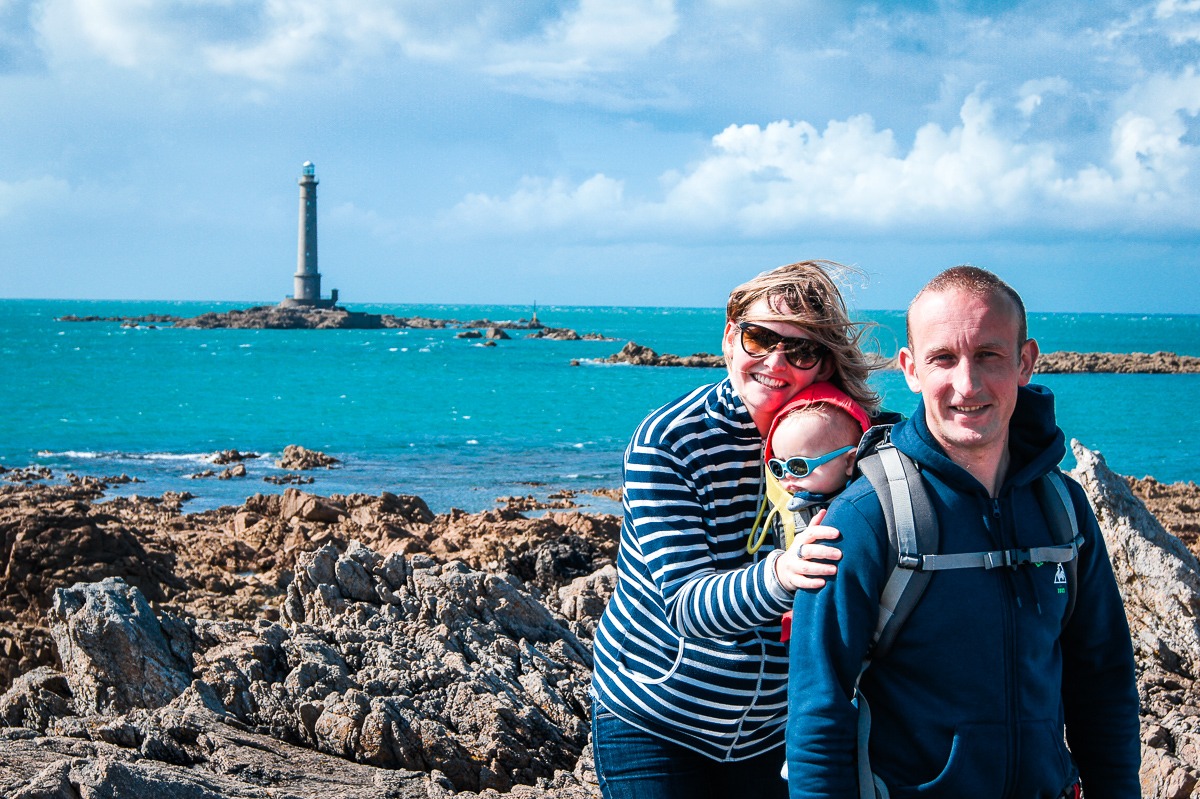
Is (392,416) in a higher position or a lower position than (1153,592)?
lower

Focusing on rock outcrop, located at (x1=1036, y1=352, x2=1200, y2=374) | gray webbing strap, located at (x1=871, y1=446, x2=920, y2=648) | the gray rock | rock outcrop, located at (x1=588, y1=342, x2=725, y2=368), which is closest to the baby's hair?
gray webbing strap, located at (x1=871, y1=446, x2=920, y2=648)

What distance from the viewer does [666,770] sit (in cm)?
279

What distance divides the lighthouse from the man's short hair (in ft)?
345

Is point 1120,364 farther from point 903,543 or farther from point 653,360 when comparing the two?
point 903,543

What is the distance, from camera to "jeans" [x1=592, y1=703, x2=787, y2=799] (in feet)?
9.16

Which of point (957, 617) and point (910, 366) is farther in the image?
point (910, 366)

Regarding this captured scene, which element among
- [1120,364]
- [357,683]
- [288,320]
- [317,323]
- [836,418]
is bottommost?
[357,683]

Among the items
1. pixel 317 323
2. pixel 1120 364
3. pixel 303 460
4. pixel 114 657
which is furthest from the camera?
pixel 317 323

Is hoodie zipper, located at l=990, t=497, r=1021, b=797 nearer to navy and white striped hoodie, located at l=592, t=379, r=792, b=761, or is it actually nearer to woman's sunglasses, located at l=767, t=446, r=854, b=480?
woman's sunglasses, located at l=767, t=446, r=854, b=480

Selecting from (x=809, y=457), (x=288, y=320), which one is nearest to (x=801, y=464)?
(x=809, y=457)

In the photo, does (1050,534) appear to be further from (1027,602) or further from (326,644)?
(326,644)

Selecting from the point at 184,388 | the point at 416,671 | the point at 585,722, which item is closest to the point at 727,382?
the point at 585,722

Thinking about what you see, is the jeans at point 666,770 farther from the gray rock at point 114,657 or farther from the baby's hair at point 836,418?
the gray rock at point 114,657

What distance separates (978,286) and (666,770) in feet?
4.69
